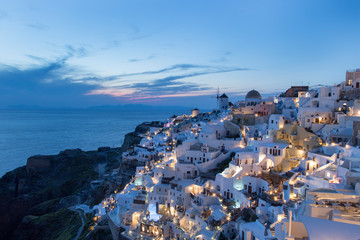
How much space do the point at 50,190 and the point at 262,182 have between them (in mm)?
45661

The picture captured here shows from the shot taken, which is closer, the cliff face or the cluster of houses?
the cluster of houses

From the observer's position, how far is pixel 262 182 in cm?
2122

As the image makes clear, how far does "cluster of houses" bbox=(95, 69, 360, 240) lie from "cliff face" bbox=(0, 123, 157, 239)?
36.6 feet

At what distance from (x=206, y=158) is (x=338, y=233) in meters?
18.3

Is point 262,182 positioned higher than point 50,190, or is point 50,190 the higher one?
point 262,182

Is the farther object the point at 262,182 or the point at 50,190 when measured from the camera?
the point at 50,190

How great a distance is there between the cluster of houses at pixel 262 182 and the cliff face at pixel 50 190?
1117 cm

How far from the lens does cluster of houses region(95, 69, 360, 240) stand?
1205 cm

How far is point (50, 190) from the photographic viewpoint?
5178 cm

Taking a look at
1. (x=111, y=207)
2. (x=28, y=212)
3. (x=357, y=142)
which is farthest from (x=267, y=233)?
(x=28, y=212)

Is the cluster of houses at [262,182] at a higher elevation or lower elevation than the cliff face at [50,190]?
higher

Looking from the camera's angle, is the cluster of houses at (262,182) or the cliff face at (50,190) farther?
the cliff face at (50,190)

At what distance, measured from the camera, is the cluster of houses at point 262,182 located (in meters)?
12.0

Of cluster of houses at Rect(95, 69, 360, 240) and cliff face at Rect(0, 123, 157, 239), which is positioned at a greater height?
cluster of houses at Rect(95, 69, 360, 240)
